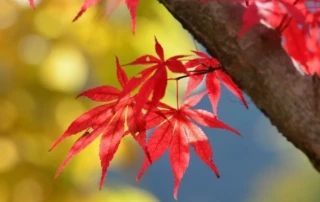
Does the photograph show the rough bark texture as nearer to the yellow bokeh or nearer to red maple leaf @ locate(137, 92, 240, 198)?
red maple leaf @ locate(137, 92, 240, 198)

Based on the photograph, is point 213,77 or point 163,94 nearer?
point 163,94

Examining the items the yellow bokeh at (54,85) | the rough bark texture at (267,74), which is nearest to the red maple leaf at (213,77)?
the rough bark texture at (267,74)

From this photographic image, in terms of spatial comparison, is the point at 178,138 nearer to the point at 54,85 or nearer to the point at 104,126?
the point at 104,126

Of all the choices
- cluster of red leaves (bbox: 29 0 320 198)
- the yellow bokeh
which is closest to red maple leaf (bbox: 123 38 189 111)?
cluster of red leaves (bbox: 29 0 320 198)

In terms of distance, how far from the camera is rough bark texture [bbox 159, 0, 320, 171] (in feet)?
1.48

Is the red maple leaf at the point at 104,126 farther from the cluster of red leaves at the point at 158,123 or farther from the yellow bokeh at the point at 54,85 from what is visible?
the yellow bokeh at the point at 54,85

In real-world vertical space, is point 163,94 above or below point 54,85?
above

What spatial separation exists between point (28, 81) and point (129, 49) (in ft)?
1.25

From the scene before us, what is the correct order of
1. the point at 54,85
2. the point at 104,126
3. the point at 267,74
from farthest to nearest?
the point at 54,85, the point at 104,126, the point at 267,74

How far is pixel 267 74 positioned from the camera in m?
0.45

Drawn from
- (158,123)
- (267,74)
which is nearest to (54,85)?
(158,123)

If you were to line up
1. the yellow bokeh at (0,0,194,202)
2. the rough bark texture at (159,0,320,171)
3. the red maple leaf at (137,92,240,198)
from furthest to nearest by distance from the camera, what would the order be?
1. the yellow bokeh at (0,0,194,202)
2. the red maple leaf at (137,92,240,198)
3. the rough bark texture at (159,0,320,171)

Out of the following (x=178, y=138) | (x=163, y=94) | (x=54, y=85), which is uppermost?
(x=163, y=94)

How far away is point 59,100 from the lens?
190cm
